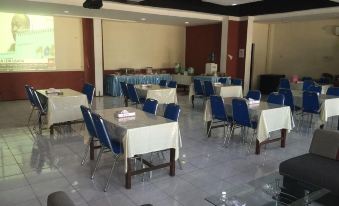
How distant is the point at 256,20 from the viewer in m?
10.8

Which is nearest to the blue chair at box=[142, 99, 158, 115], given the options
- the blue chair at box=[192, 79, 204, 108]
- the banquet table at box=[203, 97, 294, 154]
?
the banquet table at box=[203, 97, 294, 154]

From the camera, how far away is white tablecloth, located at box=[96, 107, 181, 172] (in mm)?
3377

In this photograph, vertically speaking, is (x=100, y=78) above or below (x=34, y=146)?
above

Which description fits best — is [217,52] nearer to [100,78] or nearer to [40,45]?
A: [100,78]

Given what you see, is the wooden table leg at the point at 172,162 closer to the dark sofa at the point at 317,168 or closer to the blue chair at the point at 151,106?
the blue chair at the point at 151,106

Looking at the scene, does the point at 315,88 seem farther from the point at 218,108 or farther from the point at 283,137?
the point at 218,108

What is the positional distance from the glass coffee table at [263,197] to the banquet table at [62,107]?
3.64m

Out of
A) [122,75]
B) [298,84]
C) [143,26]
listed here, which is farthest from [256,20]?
[122,75]

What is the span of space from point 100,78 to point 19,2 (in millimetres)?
3651

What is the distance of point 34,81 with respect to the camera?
966 cm

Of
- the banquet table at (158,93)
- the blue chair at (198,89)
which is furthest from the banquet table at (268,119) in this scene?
the blue chair at (198,89)

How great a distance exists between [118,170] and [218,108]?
216 centimetres

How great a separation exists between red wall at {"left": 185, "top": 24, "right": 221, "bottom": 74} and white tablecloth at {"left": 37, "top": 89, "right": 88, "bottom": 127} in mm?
6975

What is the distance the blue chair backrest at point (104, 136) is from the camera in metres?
3.44
